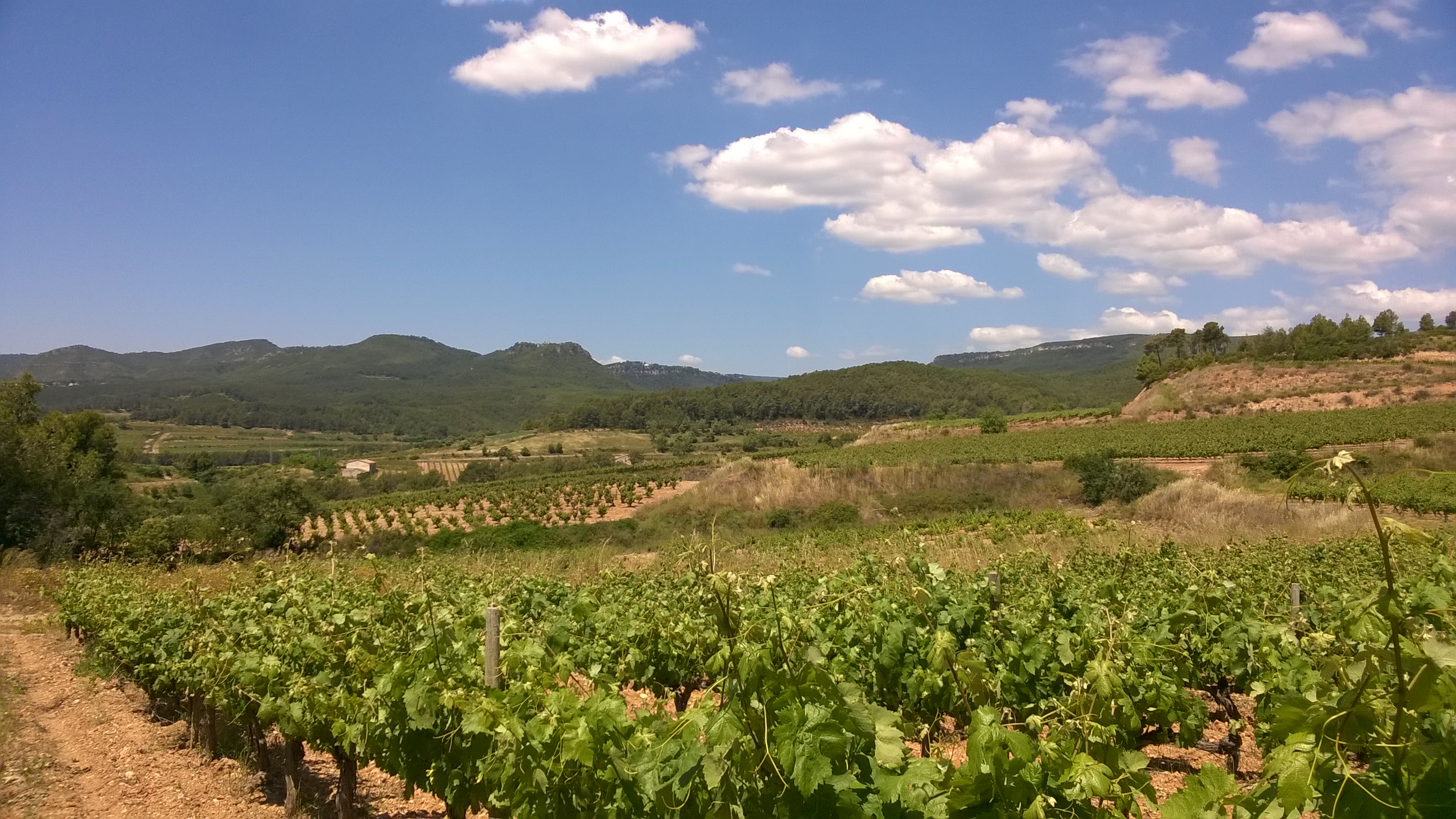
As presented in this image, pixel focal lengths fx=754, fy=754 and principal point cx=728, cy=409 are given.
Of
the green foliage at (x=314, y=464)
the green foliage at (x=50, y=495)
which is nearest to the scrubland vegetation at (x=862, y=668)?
the green foliage at (x=50, y=495)

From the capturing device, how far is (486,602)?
6914 millimetres

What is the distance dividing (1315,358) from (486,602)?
6398cm

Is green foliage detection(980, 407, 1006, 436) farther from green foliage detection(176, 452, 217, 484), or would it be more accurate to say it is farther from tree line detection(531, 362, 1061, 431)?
green foliage detection(176, 452, 217, 484)

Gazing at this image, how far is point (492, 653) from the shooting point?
4336mm

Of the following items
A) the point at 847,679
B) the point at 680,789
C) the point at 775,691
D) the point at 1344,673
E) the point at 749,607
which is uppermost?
the point at 1344,673

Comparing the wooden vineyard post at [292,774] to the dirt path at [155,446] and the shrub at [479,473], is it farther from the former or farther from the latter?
the dirt path at [155,446]

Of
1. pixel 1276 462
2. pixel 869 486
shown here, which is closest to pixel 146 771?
pixel 869 486

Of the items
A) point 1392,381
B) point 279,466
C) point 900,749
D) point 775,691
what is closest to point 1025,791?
point 900,749

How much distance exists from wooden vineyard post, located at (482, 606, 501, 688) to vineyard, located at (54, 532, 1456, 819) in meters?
0.04

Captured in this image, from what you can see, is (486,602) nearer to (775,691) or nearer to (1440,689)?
(775,691)

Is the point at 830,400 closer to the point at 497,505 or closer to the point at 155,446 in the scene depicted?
the point at 497,505

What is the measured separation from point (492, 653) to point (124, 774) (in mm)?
4796

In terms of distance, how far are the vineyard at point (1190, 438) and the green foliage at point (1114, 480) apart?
211 inches

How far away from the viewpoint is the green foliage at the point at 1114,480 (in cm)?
2806
